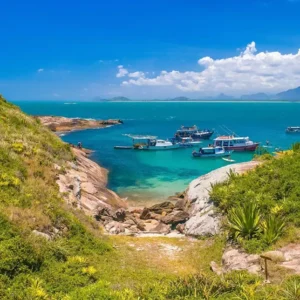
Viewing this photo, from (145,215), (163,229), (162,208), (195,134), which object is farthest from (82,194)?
(195,134)

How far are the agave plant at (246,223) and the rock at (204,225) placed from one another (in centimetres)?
201

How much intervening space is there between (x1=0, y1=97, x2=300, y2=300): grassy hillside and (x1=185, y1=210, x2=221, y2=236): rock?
2.18 ft

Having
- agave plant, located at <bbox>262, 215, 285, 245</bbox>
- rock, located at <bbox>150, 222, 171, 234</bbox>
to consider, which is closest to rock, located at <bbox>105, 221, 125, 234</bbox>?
rock, located at <bbox>150, 222, 171, 234</bbox>

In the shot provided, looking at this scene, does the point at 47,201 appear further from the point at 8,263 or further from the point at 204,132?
the point at 204,132

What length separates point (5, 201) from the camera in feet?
40.9

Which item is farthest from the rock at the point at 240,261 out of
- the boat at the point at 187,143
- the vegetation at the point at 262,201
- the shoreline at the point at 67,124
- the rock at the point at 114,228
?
the shoreline at the point at 67,124

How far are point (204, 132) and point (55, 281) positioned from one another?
73672 mm

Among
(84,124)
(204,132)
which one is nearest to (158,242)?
(204,132)

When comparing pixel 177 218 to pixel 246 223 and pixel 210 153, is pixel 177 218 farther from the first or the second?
pixel 210 153

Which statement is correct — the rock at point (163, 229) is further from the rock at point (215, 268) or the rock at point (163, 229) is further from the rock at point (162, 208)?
the rock at point (215, 268)

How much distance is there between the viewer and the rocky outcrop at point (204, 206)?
15633 mm

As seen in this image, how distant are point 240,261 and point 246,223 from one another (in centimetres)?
189

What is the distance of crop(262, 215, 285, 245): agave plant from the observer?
11797 mm

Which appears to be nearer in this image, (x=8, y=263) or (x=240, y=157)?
(x=8, y=263)
